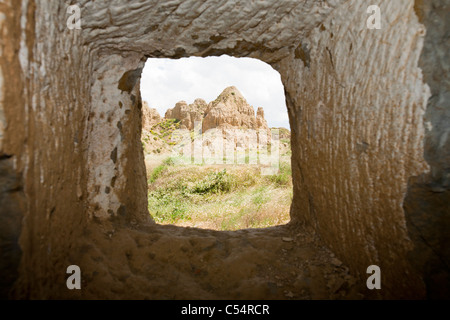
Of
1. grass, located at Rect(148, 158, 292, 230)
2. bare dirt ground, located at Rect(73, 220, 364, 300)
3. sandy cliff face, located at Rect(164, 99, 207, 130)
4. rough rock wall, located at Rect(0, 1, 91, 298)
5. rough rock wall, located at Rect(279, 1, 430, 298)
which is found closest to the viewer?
rough rock wall, located at Rect(0, 1, 91, 298)

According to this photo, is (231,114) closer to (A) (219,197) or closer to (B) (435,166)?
(A) (219,197)

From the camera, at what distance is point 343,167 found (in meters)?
1.79

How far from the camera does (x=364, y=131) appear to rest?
1.62 meters

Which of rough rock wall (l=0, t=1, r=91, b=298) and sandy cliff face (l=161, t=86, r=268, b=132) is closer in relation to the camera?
rough rock wall (l=0, t=1, r=91, b=298)

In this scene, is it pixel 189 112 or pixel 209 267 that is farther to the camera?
pixel 189 112

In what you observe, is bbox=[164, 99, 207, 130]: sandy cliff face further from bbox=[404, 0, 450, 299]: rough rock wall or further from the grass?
bbox=[404, 0, 450, 299]: rough rock wall

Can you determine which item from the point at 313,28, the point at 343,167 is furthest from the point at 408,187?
the point at 313,28

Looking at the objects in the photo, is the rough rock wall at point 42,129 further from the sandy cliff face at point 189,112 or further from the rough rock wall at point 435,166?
the sandy cliff face at point 189,112

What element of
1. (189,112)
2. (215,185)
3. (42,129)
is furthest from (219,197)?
(189,112)

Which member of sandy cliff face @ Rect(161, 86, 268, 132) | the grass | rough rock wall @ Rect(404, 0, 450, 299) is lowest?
the grass

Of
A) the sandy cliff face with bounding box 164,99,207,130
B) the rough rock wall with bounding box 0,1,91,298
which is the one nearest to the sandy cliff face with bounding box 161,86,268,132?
the sandy cliff face with bounding box 164,99,207,130

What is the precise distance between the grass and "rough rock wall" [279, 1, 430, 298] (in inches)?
95.6

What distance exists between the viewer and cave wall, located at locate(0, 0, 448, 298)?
1289 millimetres

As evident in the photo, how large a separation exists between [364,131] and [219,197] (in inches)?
252
